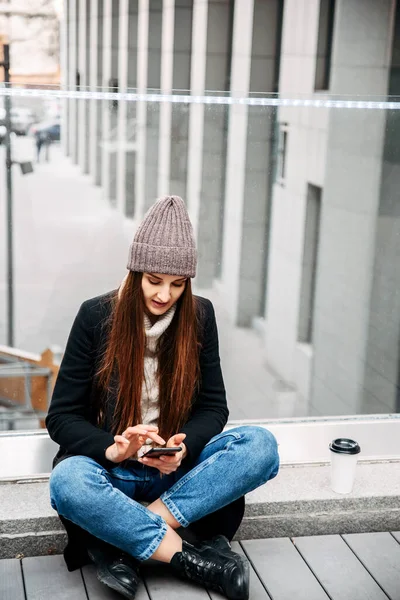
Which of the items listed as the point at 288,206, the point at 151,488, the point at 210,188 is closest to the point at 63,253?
the point at 210,188

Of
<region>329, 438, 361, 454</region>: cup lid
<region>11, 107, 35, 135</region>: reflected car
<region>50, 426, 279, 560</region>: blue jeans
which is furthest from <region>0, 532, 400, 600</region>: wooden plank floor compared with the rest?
<region>11, 107, 35, 135</region>: reflected car

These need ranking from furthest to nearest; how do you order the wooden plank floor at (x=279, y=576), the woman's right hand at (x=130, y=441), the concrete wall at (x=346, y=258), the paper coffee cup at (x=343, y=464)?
the concrete wall at (x=346, y=258)
the paper coffee cup at (x=343, y=464)
the wooden plank floor at (x=279, y=576)
the woman's right hand at (x=130, y=441)

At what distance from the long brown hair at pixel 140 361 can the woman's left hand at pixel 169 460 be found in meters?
0.14

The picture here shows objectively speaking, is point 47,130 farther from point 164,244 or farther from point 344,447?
point 344,447

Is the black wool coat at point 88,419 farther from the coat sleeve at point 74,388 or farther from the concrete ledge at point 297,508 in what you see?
the concrete ledge at point 297,508

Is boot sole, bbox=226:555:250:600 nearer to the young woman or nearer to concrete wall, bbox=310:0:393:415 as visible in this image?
the young woman

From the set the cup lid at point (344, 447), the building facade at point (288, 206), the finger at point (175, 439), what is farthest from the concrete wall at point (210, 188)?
the finger at point (175, 439)

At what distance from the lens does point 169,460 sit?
7.15ft

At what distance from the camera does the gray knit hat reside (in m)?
2.19

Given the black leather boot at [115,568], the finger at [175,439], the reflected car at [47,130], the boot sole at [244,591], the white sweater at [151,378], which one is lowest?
the boot sole at [244,591]

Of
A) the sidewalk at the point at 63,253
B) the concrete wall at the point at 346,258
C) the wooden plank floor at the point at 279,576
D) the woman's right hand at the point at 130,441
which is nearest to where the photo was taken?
the woman's right hand at the point at 130,441

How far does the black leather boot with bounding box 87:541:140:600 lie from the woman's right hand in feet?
0.75

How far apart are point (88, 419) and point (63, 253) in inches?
30.9

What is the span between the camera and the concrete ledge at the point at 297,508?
2.47 meters
